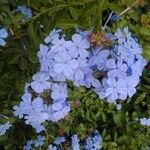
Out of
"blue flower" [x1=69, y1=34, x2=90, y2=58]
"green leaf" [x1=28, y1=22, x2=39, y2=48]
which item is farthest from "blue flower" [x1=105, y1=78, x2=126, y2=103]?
"green leaf" [x1=28, y1=22, x2=39, y2=48]

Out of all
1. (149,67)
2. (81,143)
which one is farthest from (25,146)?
(149,67)

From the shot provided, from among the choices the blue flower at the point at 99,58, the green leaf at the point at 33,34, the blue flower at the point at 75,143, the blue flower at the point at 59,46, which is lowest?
the blue flower at the point at 75,143

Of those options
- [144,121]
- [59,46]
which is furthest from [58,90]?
[144,121]

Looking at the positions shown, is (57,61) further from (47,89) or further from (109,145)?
(109,145)

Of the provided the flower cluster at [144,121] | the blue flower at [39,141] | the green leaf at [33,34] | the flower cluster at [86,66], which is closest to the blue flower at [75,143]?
the blue flower at [39,141]

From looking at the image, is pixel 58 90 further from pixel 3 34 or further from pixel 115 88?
pixel 3 34

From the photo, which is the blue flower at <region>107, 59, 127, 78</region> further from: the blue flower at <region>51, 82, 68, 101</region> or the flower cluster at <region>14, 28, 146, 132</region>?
the blue flower at <region>51, 82, 68, 101</region>

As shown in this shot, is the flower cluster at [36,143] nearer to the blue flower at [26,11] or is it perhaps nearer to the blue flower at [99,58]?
the blue flower at [26,11]
